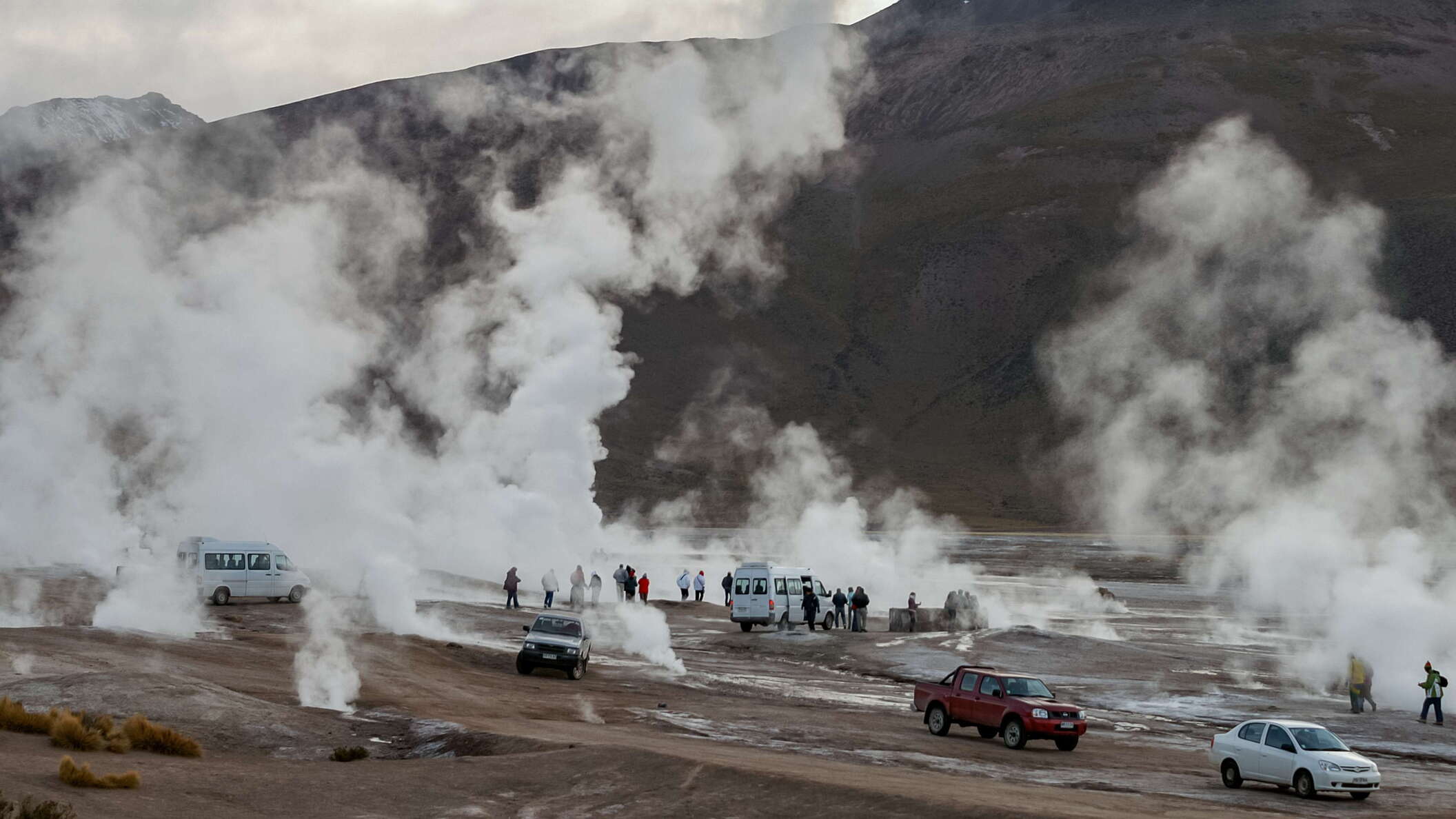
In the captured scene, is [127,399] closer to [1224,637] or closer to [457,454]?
[457,454]

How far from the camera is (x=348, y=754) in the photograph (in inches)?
878

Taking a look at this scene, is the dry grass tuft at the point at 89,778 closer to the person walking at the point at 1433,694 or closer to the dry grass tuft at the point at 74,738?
the dry grass tuft at the point at 74,738

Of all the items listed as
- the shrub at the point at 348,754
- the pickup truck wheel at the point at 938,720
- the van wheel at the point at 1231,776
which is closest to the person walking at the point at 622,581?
the pickup truck wheel at the point at 938,720

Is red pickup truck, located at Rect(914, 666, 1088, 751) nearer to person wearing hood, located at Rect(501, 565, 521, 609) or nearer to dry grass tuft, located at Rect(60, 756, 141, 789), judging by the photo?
dry grass tuft, located at Rect(60, 756, 141, 789)

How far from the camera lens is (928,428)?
179 metres

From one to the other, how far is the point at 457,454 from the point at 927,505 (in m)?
88.2

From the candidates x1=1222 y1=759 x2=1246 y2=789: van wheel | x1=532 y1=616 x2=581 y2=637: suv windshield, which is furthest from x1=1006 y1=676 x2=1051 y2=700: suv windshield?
x1=532 y1=616 x2=581 y2=637: suv windshield

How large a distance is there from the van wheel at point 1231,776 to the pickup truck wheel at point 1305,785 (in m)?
0.95

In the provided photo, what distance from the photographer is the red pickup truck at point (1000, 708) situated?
91.5 feet

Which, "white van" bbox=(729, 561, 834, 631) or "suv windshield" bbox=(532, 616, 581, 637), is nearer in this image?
"suv windshield" bbox=(532, 616, 581, 637)

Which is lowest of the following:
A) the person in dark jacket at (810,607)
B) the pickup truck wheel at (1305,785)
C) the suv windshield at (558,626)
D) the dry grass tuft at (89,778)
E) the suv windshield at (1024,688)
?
the pickup truck wheel at (1305,785)

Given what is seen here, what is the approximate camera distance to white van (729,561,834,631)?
50.8m

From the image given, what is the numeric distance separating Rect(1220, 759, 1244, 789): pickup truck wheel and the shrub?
14.8 metres

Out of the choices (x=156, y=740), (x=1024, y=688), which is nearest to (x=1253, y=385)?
(x=1024, y=688)
